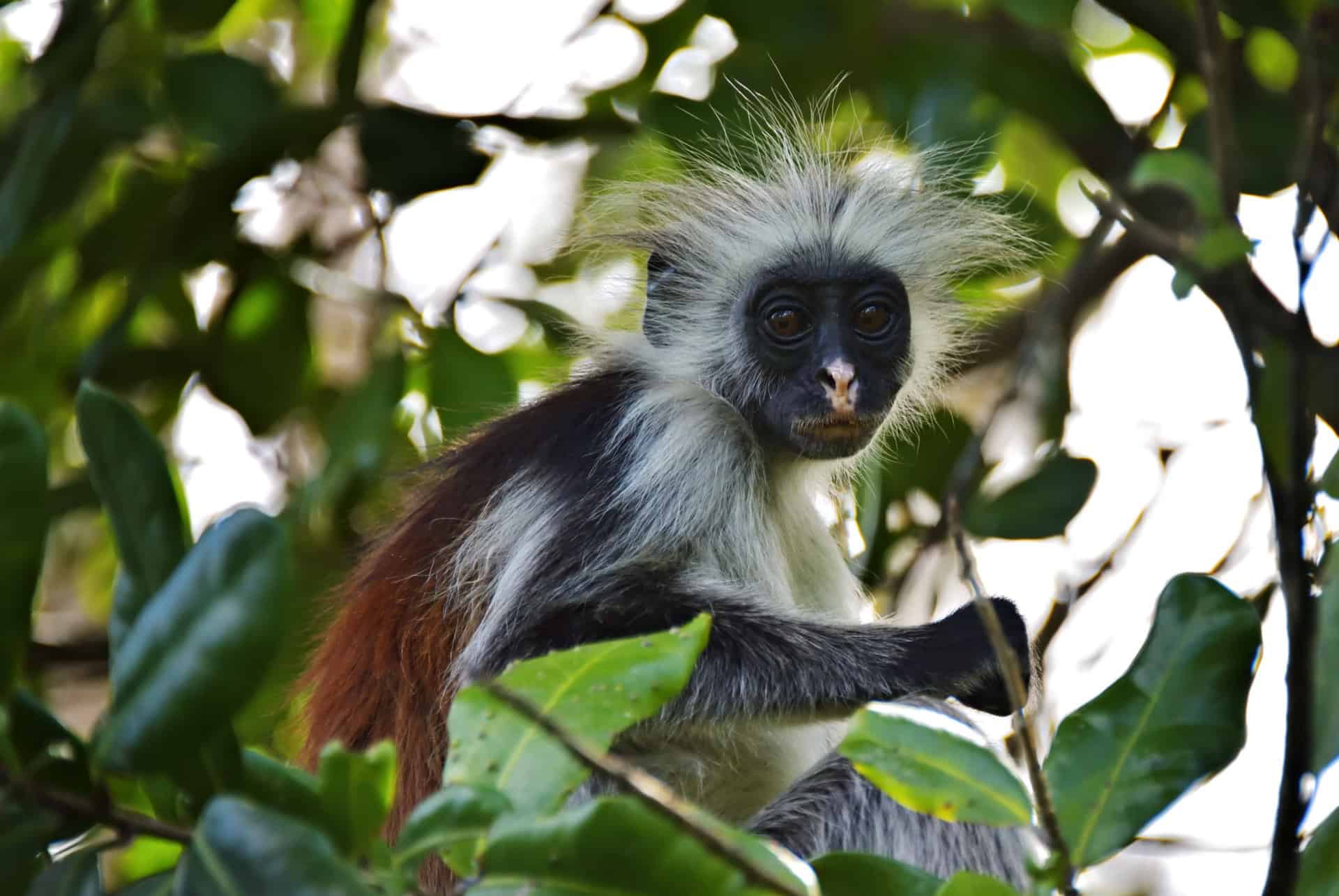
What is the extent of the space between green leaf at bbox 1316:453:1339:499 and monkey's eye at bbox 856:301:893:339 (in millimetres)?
2338

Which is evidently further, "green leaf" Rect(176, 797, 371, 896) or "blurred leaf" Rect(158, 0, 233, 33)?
"blurred leaf" Rect(158, 0, 233, 33)

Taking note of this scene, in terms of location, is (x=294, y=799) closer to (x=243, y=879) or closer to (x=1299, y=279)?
(x=243, y=879)

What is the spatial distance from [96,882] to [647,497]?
2726 mm

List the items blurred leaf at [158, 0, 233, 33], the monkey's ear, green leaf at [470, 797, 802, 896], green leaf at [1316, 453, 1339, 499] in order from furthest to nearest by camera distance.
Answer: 1. the monkey's ear
2. blurred leaf at [158, 0, 233, 33]
3. green leaf at [1316, 453, 1339, 499]
4. green leaf at [470, 797, 802, 896]

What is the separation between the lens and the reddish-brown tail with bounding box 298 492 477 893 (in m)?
4.55

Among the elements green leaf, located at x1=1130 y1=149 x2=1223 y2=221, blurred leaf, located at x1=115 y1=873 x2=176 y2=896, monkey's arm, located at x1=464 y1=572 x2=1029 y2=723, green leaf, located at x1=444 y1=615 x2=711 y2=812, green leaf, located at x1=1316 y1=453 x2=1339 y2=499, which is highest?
A: green leaf, located at x1=1130 y1=149 x2=1223 y2=221

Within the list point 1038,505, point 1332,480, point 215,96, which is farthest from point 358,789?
point 215,96

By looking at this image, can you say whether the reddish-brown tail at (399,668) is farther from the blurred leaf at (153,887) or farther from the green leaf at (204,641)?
the green leaf at (204,641)

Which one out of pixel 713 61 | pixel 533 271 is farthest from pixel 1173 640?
pixel 533 271

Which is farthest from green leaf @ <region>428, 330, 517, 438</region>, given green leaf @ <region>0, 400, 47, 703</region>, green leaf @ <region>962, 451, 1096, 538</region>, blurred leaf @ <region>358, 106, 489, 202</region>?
green leaf @ <region>0, 400, 47, 703</region>

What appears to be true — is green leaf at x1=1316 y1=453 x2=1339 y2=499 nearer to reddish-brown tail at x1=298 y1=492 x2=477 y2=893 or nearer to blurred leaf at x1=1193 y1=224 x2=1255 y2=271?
blurred leaf at x1=1193 y1=224 x2=1255 y2=271

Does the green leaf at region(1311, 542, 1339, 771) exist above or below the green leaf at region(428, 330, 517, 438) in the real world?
above

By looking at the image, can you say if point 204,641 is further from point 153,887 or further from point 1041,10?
point 1041,10

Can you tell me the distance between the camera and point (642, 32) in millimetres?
6223
